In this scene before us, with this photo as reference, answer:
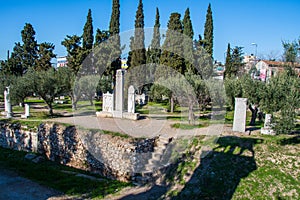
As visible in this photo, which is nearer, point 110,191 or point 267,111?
point 110,191

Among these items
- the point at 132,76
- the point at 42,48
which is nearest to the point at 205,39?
the point at 132,76

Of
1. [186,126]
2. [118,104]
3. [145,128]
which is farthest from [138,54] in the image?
[145,128]

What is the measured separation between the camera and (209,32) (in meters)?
33.9

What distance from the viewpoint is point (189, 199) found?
8.66m

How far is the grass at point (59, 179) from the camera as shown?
10.2 m

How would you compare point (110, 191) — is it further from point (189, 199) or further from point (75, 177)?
point (189, 199)

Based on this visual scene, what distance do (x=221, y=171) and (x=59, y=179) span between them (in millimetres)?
7346

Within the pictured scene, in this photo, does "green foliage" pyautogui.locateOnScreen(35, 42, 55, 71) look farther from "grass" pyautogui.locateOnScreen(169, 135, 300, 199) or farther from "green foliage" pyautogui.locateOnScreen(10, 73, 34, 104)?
"grass" pyautogui.locateOnScreen(169, 135, 300, 199)

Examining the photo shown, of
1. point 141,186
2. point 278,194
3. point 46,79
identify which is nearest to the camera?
point 278,194

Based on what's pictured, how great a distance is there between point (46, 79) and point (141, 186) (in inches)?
499

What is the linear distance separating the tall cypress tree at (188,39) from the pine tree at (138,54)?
224 inches

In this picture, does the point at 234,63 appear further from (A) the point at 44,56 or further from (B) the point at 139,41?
(A) the point at 44,56

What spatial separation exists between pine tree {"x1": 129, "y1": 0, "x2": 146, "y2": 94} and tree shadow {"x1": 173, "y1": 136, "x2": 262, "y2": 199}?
23.2 m

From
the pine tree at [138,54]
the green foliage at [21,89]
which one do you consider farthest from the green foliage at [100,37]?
the green foliage at [21,89]
